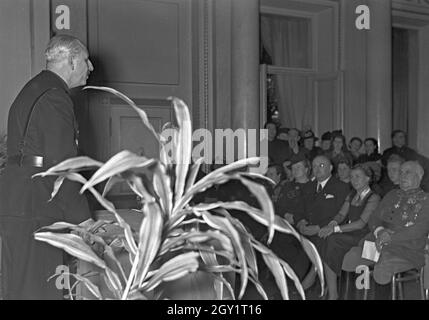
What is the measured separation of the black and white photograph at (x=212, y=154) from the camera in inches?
41.1

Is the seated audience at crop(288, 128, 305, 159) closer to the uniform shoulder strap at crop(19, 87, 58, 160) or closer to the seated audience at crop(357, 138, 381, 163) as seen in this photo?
the seated audience at crop(357, 138, 381, 163)

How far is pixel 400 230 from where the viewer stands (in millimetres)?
3588

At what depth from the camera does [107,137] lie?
6.02m

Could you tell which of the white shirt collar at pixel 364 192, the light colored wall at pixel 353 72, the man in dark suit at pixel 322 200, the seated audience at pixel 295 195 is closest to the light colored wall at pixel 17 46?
the seated audience at pixel 295 195

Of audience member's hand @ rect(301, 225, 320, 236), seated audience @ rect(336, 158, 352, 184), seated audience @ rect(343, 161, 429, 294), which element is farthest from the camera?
seated audience @ rect(336, 158, 352, 184)

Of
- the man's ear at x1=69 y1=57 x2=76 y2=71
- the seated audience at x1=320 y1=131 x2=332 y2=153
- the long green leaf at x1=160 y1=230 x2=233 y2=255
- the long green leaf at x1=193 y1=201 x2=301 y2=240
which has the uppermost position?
the man's ear at x1=69 y1=57 x2=76 y2=71

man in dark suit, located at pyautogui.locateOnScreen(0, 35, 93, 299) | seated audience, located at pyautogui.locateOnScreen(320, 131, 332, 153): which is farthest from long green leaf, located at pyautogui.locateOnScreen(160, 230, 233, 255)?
seated audience, located at pyautogui.locateOnScreen(320, 131, 332, 153)

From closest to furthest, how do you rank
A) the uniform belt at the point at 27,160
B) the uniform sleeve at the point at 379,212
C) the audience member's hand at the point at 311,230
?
the uniform belt at the point at 27,160 < the uniform sleeve at the point at 379,212 < the audience member's hand at the point at 311,230

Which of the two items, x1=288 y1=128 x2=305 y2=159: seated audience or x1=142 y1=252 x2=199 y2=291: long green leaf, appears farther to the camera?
x1=288 y1=128 x2=305 y2=159: seated audience

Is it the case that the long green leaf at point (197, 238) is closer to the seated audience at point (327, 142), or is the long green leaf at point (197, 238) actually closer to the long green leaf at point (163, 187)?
the long green leaf at point (163, 187)

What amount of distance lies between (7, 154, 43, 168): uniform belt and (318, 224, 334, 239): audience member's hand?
8.65 feet

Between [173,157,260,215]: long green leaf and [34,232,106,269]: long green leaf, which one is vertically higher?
[173,157,260,215]: long green leaf

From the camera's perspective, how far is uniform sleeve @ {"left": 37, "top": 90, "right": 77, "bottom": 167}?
1890mm

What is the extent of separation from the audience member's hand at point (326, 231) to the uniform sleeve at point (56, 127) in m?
2.61
